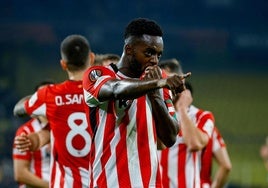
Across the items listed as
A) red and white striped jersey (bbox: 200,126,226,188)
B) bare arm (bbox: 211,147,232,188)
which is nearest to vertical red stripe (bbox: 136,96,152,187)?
red and white striped jersey (bbox: 200,126,226,188)

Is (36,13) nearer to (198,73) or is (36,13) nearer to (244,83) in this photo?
(198,73)

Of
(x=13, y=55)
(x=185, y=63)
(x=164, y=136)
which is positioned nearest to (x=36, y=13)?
(x=13, y=55)

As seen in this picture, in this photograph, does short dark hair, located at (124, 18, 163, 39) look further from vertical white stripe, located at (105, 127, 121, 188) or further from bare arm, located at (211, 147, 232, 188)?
bare arm, located at (211, 147, 232, 188)

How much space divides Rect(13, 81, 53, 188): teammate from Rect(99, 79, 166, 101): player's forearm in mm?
2604

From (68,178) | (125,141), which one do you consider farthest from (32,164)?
(125,141)

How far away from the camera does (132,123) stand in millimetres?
3926

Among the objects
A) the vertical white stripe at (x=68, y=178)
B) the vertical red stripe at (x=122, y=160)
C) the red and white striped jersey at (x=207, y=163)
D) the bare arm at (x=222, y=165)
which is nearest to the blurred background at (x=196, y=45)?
the bare arm at (x=222, y=165)

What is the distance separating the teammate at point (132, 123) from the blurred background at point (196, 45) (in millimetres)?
15118

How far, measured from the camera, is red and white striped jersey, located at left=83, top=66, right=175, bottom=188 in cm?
391

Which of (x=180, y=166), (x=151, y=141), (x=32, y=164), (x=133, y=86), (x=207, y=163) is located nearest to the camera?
(x=133, y=86)

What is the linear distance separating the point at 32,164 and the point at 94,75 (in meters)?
3.06

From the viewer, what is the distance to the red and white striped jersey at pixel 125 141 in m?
3.91

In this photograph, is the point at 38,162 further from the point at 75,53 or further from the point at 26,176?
the point at 75,53

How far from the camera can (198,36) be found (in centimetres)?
2120
